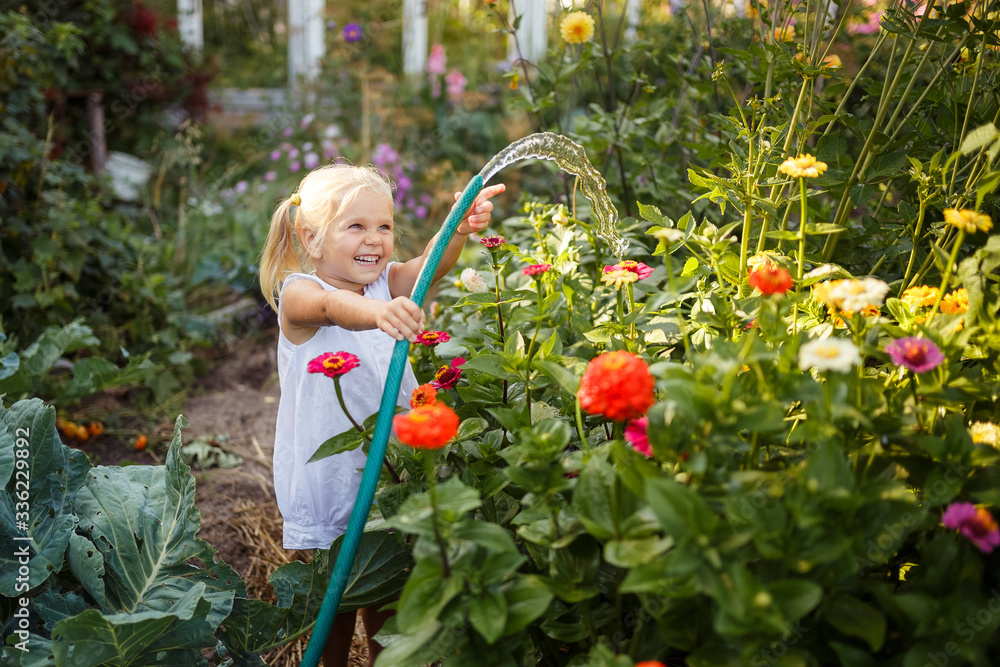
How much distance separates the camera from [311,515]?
1423 millimetres

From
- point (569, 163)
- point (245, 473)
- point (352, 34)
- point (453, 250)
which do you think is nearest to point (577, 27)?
point (569, 163)

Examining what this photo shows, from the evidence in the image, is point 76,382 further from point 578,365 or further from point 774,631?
point 774,631

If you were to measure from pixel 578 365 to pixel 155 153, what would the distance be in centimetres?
436

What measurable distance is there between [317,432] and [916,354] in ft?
3.39

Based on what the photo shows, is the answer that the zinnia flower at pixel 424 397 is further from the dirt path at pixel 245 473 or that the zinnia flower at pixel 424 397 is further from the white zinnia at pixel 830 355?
the dirt path at pixel 245 473

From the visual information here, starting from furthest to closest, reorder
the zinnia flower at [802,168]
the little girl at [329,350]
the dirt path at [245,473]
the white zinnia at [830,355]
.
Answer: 1. the dirt path at [245,473]
2. the little girl at [329,350]
3. the zinnia flower at [802,168]
4. the white zinnia at [830,355]

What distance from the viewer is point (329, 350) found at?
146 centimetres

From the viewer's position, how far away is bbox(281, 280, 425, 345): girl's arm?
1.11 meters

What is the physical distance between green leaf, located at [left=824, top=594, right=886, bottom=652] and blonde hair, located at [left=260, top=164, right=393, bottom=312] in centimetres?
108

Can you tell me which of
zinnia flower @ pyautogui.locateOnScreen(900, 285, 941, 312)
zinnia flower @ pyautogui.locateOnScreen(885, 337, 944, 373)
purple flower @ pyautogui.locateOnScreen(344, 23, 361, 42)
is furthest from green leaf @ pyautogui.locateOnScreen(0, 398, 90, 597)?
purple flower @ pyautogui.locateOnScreen(344, 23, 361, 42)

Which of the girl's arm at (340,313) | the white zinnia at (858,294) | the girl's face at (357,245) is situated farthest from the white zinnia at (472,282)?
the white zinnia at (858,294)

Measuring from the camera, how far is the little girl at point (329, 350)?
4.65ft

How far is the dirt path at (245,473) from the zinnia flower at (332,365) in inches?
31.2

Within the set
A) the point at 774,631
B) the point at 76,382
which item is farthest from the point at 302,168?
the point at 774,631
